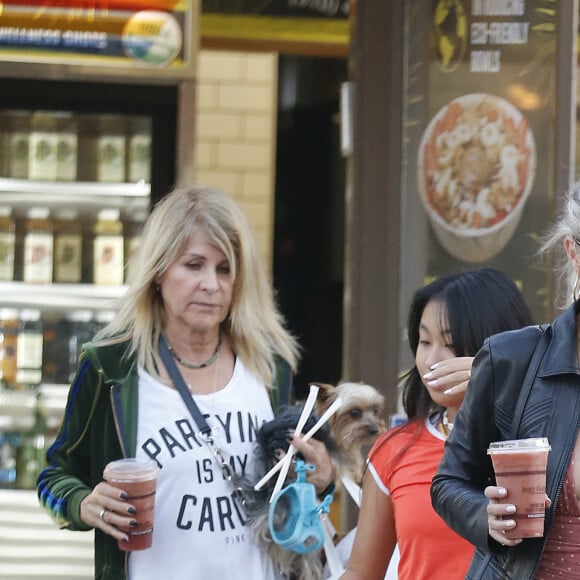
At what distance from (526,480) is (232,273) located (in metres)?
1.44

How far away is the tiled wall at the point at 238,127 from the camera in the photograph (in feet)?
28.0

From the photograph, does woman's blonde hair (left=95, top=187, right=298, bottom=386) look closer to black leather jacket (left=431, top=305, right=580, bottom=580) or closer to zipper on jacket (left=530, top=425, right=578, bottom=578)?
black leather jacket (left=431, top=305, right=580, bottom=580)

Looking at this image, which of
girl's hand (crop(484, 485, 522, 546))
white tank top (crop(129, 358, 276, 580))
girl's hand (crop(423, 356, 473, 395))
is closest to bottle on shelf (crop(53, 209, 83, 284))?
white tank top (crop(129, 358, 276, 580))

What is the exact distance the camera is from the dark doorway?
855cm

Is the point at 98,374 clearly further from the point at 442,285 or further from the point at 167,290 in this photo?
the point at 442,285

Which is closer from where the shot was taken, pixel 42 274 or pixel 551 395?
pixel 551 395

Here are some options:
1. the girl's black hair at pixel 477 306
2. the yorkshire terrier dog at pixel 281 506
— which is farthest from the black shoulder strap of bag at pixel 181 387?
the girl's black hair at pixel 477 306

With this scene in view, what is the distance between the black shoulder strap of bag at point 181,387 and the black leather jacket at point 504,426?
953mm

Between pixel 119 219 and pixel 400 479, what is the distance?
3900 mm

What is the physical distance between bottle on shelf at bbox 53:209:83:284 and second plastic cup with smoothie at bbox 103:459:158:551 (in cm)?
355

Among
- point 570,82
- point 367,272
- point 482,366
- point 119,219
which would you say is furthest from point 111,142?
point 482,366

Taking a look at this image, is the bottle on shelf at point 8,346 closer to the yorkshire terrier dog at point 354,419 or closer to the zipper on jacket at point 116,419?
the yorkshire terrier dog at point 354,419

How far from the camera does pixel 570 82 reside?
16.6ft

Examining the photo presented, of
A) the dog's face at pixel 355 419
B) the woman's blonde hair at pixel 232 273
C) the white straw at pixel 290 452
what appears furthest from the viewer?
the dog's face at pixel 355 419
